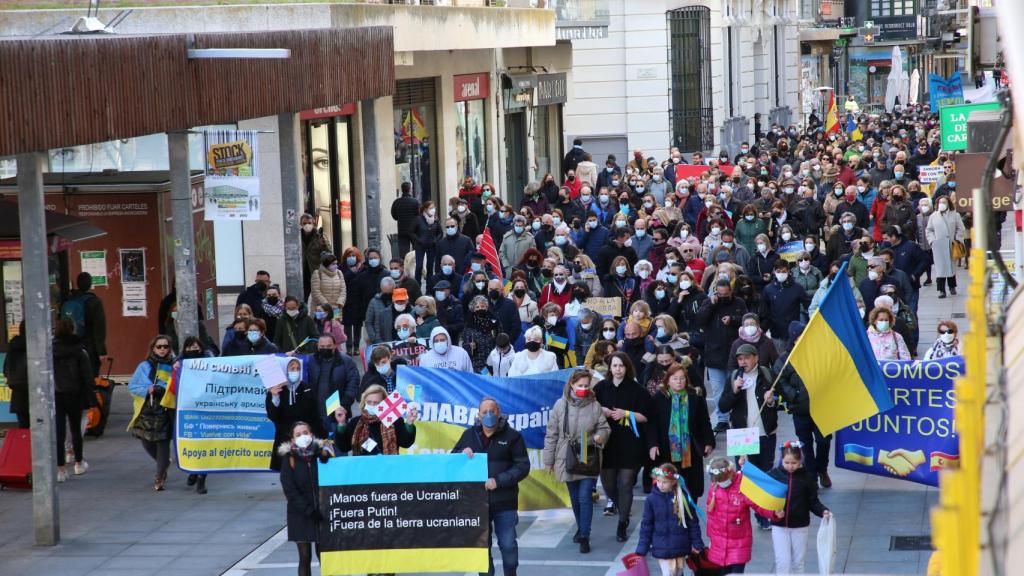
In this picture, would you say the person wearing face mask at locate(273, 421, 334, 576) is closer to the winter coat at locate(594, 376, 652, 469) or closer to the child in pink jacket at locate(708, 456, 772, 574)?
the winter coat at locate(594, 376, 652, 469)

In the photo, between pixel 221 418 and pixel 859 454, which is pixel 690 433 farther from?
pixel 221 418

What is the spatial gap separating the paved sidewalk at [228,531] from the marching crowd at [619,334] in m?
0.30

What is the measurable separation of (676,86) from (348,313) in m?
29.8

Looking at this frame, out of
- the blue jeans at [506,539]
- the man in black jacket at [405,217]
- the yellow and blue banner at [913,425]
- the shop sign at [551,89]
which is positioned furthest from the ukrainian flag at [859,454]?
the shop sign at [551,89]

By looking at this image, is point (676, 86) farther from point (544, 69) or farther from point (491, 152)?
point (491, 152)

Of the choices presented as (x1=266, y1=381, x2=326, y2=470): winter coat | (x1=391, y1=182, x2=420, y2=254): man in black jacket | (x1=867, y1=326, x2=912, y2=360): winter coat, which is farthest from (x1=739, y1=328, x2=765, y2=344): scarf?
(x1=391, y1=182, x2=420, y2=254): man in black jacket

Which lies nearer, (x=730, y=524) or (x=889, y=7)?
(x=730, y=524)

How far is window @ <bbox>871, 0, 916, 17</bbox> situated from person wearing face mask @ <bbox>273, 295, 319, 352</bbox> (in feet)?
287

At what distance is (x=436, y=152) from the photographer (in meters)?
31.9

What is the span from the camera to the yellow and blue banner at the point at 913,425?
12.7 metres

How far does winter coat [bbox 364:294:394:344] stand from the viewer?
17.7 metres

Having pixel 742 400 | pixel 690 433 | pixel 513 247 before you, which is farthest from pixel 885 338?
pixel 513 247

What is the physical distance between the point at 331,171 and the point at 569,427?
50.3 ft

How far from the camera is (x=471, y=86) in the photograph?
3356 cm
